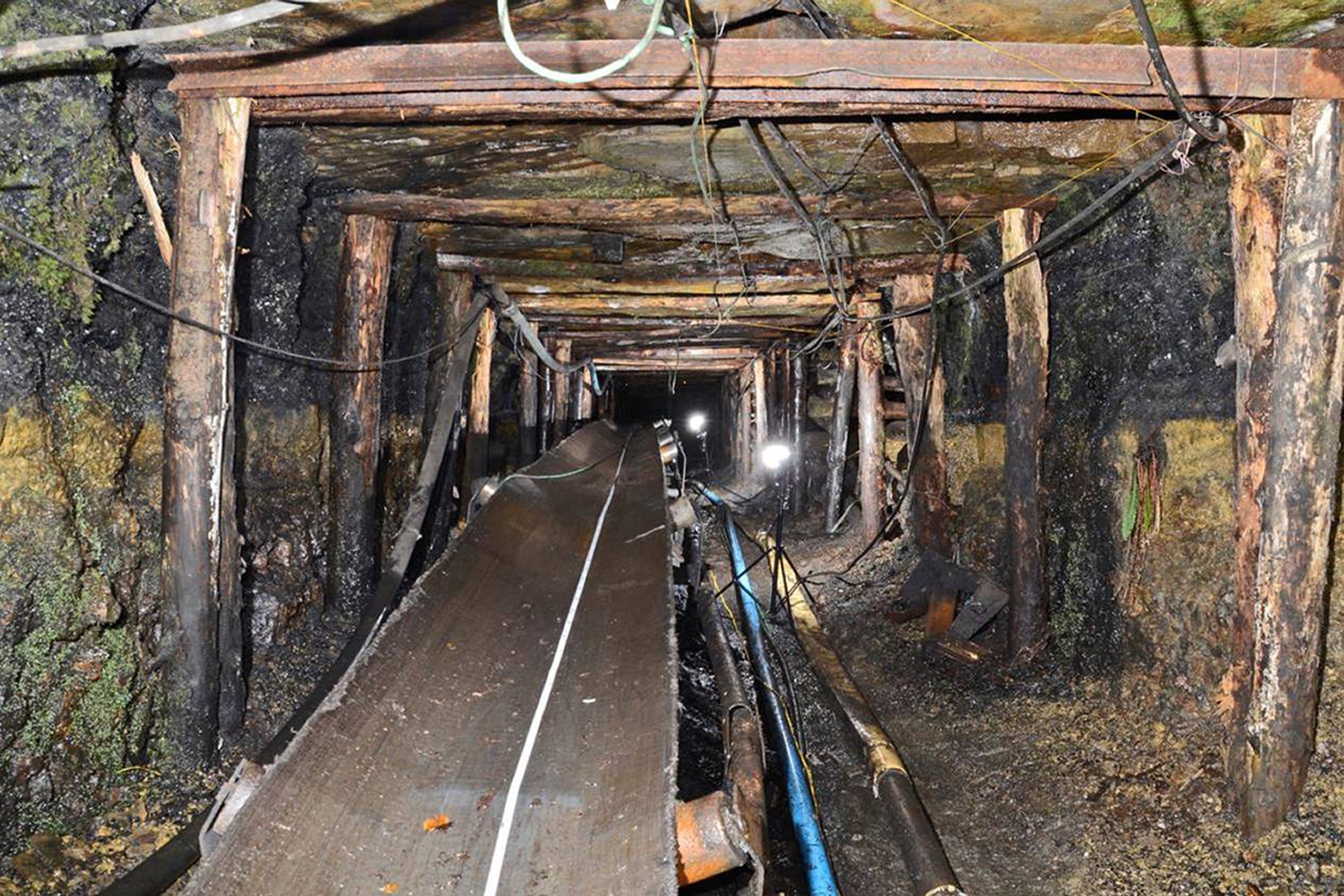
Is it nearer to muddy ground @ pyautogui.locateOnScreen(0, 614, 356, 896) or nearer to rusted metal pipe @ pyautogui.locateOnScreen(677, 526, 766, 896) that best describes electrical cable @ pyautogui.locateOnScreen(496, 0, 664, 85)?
rusted metal pipe @ pyautogui.locateOnScreen(677, 526, 766, 896)

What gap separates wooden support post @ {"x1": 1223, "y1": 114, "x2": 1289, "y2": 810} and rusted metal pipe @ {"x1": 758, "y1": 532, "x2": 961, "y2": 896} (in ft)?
3.92

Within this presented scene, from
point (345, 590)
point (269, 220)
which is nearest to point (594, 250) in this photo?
point (269, 220)

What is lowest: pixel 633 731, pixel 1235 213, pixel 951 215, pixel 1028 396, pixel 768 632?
pixel 768 632

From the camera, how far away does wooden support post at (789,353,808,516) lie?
11.0 m

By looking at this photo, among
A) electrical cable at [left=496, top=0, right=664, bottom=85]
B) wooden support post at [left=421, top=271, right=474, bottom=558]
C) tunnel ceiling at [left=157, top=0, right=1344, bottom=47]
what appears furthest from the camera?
wooden support post at [left=421, top=271, right=474, bottom=558]

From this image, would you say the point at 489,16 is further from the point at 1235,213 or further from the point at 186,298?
the point at 1235,213

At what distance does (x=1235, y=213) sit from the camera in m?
3.55

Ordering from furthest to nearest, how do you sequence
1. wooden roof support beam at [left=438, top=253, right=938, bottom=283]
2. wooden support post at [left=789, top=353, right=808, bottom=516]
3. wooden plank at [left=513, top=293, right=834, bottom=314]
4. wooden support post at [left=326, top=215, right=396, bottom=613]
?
wooden support post at [left=789, top=353, right=808, bottom=516]
wooden plank at [left=513, top=293, right=834, bottom=314]
wooden roof support beam at [left=438, top=253, right=938, bottom=283]
wooden support post at [left=326, top=215, right=396, bottom=613]

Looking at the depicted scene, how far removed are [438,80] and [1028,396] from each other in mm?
3634

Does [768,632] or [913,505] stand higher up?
[913,505]

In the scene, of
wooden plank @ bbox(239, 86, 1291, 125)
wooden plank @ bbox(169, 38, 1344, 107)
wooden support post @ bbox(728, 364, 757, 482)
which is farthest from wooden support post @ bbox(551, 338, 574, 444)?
wooden plank @ bbox(169, 38, 1344, 107)

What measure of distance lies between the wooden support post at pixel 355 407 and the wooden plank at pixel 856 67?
6.90ft

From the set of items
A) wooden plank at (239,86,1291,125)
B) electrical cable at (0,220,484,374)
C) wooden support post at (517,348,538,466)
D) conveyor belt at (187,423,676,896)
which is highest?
wooden plank at (239,86,1291,125)

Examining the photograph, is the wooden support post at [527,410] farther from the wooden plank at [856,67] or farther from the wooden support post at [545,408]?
the wooden plank at [856,67]
